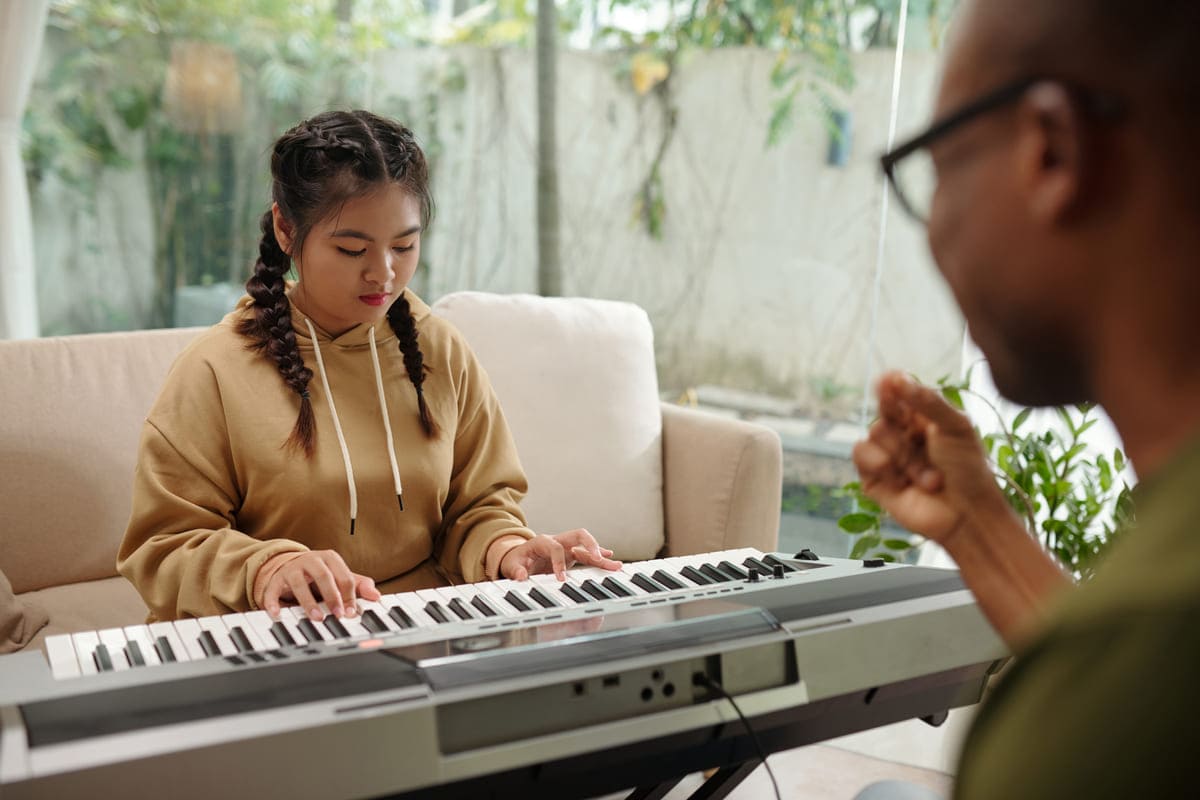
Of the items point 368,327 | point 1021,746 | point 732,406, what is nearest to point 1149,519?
point 1021,746

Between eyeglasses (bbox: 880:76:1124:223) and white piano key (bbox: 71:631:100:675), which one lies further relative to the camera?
white piano key (bbox: 71:631:100:675)

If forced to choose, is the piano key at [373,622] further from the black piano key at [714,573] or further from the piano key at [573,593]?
the black piano key at [714,573]

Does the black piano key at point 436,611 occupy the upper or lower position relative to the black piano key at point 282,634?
lower

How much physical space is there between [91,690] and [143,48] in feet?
11.3

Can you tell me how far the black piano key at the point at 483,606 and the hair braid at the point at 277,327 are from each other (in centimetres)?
47

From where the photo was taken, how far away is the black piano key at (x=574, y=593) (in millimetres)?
1482

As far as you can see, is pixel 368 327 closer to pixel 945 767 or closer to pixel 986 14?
pixel 986 14

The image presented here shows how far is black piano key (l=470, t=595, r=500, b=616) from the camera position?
1436 mm

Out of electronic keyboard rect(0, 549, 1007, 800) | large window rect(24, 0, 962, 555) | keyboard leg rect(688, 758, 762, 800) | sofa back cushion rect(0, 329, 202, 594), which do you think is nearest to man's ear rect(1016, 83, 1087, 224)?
electronic keyboard rect(0, 549, 1007, 800)

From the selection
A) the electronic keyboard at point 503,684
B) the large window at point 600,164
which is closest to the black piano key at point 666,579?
the electronic keyboard at point 503,684

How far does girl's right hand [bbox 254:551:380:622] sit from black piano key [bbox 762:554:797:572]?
0.53 metres

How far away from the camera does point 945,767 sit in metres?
2.83

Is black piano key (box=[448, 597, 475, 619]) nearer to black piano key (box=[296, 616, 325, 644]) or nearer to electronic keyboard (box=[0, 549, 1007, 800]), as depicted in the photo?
electronic keyboard (box=[0, 549, 1007, 800])

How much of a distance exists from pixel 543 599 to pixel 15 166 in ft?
9.31
